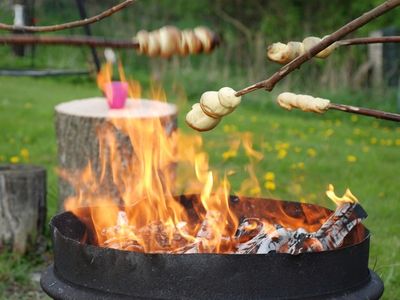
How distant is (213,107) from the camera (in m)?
2.12

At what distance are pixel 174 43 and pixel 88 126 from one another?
299 centimetres

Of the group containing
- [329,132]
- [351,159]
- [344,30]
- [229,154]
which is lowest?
[329,132]

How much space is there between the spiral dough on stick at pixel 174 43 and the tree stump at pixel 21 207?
9.64 ft

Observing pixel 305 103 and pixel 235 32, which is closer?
pixel 305 103

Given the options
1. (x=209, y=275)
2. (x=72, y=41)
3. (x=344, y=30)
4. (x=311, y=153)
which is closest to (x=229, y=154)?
(x=311, y=153)

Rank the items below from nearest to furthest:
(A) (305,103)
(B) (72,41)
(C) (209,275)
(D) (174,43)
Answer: (B) (72,41)
(D) (174,43)
(A) (305,103)
(C) (209,275)

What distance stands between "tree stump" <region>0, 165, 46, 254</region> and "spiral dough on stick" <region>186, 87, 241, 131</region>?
2671 millimetres

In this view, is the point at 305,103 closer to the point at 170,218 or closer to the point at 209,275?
the point at 209,275

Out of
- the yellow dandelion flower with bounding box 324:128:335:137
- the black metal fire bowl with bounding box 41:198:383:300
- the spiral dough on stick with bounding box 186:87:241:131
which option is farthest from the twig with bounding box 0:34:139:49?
the yellow dandelion flower with bounding box 324:128:335:137

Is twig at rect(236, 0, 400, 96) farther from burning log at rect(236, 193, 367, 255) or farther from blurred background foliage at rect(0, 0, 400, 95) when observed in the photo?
blurred background foliage at rect(0, 0, 400, 95)

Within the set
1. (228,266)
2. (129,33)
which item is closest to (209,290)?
(228,266)

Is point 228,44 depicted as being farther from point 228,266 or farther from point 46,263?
point 228,266

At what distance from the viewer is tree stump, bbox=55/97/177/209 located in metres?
4.78

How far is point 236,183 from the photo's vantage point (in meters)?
6.66
